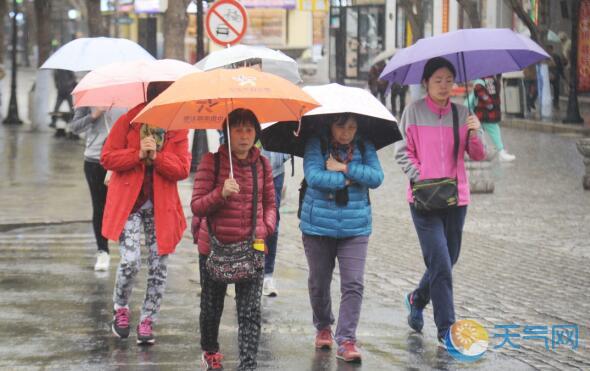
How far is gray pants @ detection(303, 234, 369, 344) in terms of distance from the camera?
729cm

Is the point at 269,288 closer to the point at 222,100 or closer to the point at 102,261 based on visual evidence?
the point at 102,261

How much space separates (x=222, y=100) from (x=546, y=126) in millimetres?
21440

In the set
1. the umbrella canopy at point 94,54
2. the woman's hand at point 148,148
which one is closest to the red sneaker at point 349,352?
the woman's hand at point 148,148

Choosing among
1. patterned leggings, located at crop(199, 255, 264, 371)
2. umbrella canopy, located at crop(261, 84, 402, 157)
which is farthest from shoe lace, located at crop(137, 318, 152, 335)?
umbrella canopy, located at crop(261, 84, 402, 157)

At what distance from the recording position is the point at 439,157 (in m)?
7.60

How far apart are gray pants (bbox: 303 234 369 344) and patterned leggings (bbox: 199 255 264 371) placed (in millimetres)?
673

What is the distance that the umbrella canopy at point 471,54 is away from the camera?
7.53 m

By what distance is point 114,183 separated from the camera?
25.2 ft

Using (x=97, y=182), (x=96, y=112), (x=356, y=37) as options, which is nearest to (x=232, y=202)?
(x=96, y=112)

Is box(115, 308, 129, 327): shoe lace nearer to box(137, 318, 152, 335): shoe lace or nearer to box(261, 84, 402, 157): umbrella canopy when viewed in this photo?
box(137, 318, 152, 335): shoe lace

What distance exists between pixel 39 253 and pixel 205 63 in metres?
2.99

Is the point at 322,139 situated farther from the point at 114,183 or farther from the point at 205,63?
the point at 205,63

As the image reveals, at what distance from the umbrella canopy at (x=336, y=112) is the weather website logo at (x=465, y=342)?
122 centimetres

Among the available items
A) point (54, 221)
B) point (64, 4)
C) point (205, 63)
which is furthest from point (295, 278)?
point (64, 4)
